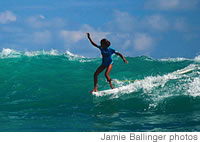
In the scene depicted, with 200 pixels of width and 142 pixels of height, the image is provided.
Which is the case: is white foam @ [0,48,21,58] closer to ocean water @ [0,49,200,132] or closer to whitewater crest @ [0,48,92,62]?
whitewater crest @ [0,48,92,62]

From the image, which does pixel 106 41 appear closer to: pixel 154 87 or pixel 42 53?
pixel 154 87

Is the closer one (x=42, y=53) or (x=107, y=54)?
(x=107, y=54)

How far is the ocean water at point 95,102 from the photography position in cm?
774

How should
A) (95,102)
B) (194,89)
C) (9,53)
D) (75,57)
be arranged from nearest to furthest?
(194,89) → (95,102) → (75,57) → (9,53)

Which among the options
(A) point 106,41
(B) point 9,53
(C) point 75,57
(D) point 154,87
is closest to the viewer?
(A) point 106,41

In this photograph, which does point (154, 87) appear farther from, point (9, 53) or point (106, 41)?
point (9, 53)

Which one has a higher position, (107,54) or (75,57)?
(75,57)

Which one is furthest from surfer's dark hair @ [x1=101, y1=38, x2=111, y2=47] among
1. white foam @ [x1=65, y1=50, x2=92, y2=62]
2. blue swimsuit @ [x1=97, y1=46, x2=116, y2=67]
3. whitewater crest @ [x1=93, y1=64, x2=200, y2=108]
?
white foam @ [x1=65, y1=50, x2=92, y2=62]

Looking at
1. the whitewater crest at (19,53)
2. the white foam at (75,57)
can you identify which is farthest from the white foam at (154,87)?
the whitewater crest at (19,53)

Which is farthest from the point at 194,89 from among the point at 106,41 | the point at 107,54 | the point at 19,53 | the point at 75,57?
the point at 19,53

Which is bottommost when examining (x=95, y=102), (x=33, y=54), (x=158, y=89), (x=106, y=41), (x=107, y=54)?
(x=95, y=102)

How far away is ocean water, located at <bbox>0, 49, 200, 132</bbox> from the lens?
774 cm

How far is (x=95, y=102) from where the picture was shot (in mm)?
10273

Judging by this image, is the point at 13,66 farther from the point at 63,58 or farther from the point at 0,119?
the point at 0,119
